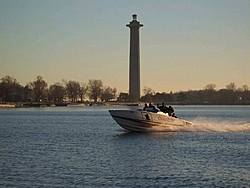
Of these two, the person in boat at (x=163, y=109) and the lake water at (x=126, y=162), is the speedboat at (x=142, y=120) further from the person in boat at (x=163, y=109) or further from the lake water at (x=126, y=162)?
the lake water at (x=126, y=162)

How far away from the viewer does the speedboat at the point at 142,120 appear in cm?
4906

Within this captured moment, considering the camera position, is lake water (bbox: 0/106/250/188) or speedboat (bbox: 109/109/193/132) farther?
speedboat (bbox: 109/109/193/132)

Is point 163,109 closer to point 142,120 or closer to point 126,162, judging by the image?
point 142,120

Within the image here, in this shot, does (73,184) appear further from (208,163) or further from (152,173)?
(208,163)

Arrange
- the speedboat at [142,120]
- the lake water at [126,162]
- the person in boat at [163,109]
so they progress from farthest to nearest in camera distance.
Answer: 1. the person in boat at [163,109]
2. the speedboat at [142,120]
3. the lake water at [126,162]

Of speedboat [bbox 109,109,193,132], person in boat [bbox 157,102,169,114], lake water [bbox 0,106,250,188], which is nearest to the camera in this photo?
lake water [bbox 0,106,250,188]

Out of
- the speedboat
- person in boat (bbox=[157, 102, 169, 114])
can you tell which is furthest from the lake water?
person in boat (bbox=[157, 102, 169, 114])

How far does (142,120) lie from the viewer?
163ft

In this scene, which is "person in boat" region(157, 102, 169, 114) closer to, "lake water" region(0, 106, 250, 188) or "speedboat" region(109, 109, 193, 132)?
"speedboat" region(109, 109, 193, 132)

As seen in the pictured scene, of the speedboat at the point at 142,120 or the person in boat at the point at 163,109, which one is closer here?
the speedboat at the point at 142,120

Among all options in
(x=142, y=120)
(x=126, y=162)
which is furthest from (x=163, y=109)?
(x=126, y=162)

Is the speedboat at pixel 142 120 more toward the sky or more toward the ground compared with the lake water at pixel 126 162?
more toward the sky

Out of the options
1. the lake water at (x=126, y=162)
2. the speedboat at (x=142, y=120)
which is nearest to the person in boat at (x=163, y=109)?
the speedboat at (x=142, y=120)

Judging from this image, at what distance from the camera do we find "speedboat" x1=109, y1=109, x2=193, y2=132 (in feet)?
161
